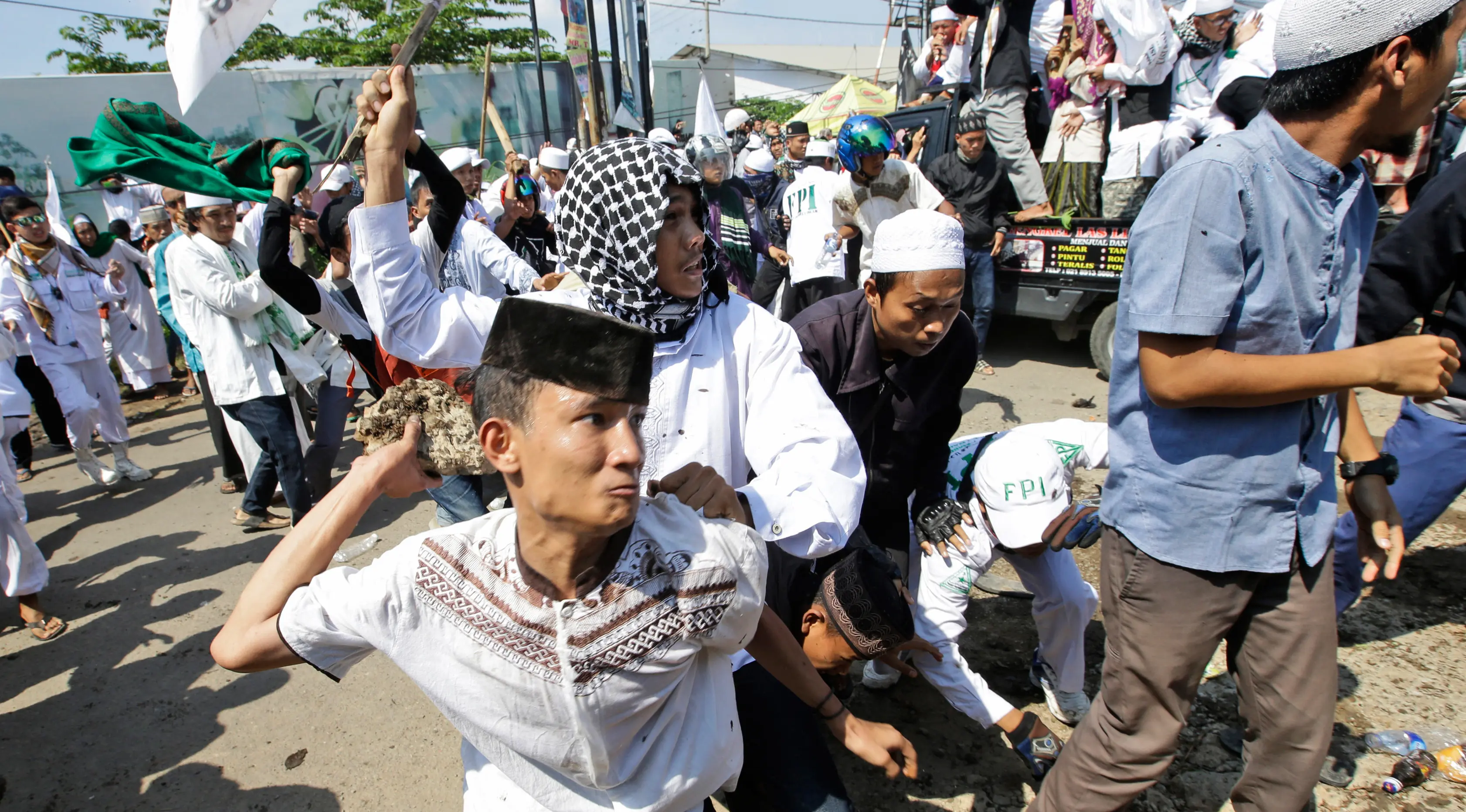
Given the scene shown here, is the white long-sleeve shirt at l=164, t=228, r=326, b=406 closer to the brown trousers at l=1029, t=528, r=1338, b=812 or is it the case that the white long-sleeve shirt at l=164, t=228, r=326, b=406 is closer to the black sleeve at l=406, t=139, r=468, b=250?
the black sleeve at l=406, t=139, r=468, b=250

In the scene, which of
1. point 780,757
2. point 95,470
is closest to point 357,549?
point 95,470

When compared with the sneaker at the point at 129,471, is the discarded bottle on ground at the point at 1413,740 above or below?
below

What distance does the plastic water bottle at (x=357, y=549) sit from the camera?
448 cm

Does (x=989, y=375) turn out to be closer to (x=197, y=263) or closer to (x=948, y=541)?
(x=948, y=541)

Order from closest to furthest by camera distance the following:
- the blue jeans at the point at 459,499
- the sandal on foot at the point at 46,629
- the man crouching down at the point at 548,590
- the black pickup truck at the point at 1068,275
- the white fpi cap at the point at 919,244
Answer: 1. the man crouching down at the point at 548,590
2. the white fpi cap at the point at 919,244
3. the blue jeans at the point at 459,499
4. the sandal on foot at the point at 46,629
5. the black pickup truck at the point at 1068,275

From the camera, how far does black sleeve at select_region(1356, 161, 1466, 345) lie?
2439mm

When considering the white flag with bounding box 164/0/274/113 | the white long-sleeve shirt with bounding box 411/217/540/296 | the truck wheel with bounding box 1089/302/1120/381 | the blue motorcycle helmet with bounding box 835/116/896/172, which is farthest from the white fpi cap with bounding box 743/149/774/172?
the white flag with bounding box 164/0/274/113

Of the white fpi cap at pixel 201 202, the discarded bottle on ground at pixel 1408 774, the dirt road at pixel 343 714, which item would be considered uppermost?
the white fpi cap at pixel 201 202

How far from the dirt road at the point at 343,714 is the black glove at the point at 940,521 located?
0.80 meters

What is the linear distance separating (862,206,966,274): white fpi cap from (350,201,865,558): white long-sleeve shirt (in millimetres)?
655

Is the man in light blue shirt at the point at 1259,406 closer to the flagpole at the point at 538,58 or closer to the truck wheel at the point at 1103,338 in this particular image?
the truck wheel at the point at 1103,338

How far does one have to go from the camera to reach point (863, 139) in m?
5.29

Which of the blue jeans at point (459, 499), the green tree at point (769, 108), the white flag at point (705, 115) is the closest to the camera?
the blue jeans at point (459, 499)

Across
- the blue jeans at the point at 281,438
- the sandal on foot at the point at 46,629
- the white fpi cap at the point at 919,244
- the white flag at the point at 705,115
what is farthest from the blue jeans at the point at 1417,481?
the white flag at the point at 705,115
